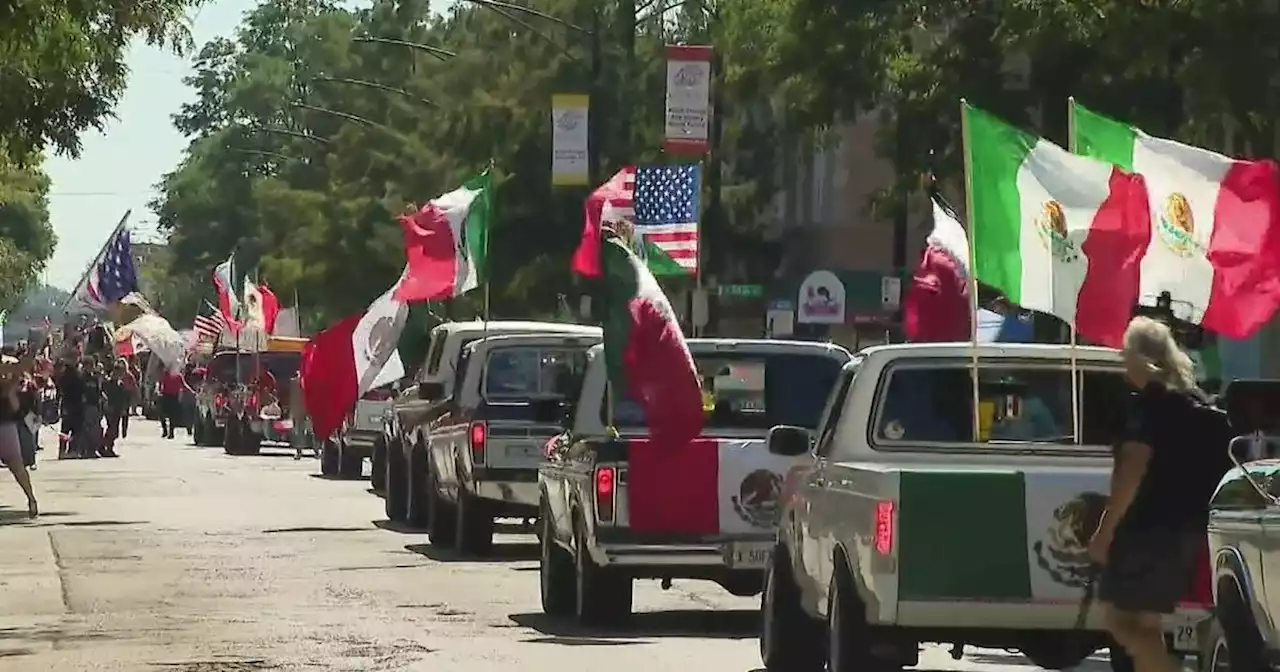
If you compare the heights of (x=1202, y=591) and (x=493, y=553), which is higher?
(x=1202, y=591)

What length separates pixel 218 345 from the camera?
2699 inches

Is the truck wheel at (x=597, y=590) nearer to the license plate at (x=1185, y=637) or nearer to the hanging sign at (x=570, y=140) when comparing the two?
the license plate at (x=1185, y=637)

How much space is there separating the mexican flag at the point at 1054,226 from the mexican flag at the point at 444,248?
16.6 m

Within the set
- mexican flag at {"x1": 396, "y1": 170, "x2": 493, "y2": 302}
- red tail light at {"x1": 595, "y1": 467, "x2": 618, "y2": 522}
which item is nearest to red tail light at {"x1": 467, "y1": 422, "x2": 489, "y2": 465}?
red tail light at {"x1": 595, "y1": 467, "x2": 618, "y2": 522}

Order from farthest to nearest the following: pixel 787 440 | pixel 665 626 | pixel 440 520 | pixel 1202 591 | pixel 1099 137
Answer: pixel 440 520 < pixel 665 626 < pixel 1099 137 < pixel 787 440 < pixel 1202 591

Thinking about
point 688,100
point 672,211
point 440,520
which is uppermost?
point 688,100

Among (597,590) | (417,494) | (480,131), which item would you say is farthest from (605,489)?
(480,131)

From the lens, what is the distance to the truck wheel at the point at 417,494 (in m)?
27.7

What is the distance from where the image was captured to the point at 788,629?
1412 centimetres

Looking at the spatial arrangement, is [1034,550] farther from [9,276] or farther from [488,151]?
[9,276]

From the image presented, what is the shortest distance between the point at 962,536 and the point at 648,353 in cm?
482

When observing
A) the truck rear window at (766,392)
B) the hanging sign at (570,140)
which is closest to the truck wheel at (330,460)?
the hanging sign at (570,140)

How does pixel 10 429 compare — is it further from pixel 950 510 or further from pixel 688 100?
pixel 950 510

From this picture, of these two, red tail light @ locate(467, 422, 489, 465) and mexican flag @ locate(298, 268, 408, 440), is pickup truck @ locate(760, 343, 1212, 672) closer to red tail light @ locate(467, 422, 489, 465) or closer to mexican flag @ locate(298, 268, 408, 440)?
red tail light @ locate(467, 422, 489, 465)
